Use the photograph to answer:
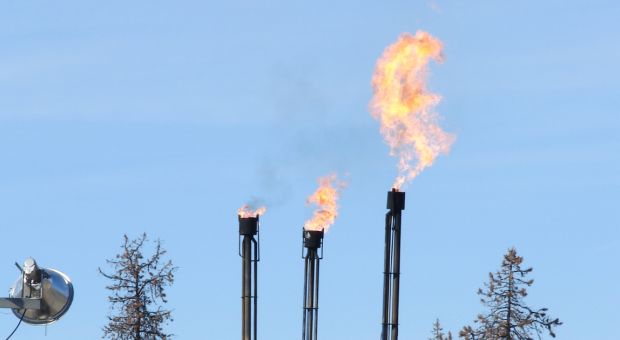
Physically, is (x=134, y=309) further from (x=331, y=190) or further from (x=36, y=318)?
(x=36, y=318)

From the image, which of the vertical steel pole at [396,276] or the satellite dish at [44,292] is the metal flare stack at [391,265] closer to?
the vertical steel pole at [396,276]

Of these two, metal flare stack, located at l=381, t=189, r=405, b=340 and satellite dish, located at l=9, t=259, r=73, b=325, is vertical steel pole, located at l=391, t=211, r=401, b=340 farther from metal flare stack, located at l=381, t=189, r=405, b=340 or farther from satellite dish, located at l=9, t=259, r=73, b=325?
satellite dish, located at l=9, t=259, r=73, b=325

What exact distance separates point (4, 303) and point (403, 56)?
22.8m

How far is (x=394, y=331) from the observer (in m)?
41.8

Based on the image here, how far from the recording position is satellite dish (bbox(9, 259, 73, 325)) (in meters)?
24.3

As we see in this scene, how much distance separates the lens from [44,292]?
24.5 m

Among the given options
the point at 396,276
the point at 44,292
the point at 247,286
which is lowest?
the point at 44,292

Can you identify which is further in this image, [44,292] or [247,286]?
[247,286]

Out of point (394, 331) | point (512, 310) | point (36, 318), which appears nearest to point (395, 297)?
point (394, 331)

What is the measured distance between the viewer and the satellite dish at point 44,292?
2434 centimetres

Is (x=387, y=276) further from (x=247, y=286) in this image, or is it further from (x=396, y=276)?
(x=247, y=286)

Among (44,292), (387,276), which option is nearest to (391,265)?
(387,276)

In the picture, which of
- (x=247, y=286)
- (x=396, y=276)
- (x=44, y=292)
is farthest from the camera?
(x=247, y=286)

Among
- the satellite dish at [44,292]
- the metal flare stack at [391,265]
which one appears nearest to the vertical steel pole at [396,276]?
the metal flare stack at [391,265]
